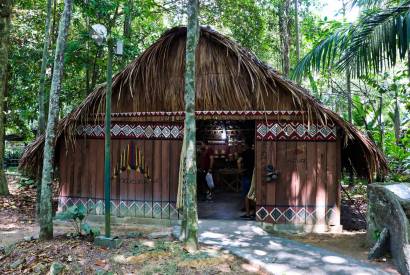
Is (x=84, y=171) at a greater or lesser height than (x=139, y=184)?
greater

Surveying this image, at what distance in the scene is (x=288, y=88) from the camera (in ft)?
26.6

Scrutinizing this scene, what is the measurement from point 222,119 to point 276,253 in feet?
10.8

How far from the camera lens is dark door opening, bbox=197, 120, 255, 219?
34.4 ft

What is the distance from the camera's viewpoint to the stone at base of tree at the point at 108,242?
6238 millimetres

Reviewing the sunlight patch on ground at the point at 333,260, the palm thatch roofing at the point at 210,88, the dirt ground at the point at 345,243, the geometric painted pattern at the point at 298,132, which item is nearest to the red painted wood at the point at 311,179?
the geometric painted pattern at the point at 298,132

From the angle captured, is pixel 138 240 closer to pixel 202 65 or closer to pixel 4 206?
pixel 202 65

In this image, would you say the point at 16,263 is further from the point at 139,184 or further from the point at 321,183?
the point at 321,183

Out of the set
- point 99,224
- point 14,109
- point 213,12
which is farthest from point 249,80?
point 14,109

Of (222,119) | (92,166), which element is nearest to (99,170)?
(92,166)

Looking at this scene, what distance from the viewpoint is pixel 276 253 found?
6078 mm

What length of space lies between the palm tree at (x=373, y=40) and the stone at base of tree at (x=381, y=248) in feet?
9.43

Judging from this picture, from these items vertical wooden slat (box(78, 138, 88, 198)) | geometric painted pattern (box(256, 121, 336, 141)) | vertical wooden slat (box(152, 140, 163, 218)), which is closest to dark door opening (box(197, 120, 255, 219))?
vertical wooden slat (box(152, 140, 163, 218))

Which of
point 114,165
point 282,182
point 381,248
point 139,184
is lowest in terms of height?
point 381,248

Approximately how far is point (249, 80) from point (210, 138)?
22.8 ft
